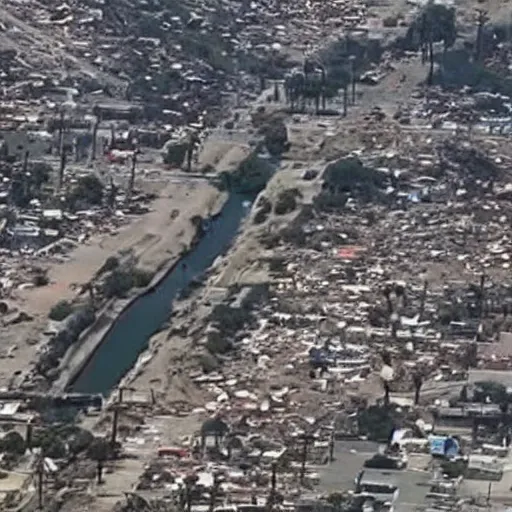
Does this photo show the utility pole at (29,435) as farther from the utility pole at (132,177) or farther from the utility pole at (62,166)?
the utility pole at (62,166)

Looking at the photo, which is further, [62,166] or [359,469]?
[62,166]

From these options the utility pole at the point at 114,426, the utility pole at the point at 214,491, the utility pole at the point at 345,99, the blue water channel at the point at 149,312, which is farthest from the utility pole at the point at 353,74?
the utility pole at the point at 214,491

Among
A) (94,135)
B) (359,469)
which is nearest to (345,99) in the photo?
(94,135)

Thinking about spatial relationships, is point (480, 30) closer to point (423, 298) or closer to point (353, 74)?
point (353, 74)

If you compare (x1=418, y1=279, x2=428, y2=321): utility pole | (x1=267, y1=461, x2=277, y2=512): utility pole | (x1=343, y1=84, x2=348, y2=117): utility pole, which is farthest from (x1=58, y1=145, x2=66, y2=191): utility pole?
(x1=267, y1=461, x2=277, y2=512): utility pole

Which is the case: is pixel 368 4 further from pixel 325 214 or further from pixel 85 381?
pixel 85 381

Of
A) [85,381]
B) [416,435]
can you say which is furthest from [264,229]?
[416,435]

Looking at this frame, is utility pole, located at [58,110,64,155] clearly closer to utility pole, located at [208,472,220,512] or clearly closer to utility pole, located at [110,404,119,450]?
utility pole, located at [110,404,119,450]

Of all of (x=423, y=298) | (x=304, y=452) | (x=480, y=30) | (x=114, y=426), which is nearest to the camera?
(x=304, y=452)

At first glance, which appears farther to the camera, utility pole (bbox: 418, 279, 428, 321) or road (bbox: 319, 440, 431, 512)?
utility pole (bbox: 418, 279, 428, 321)
